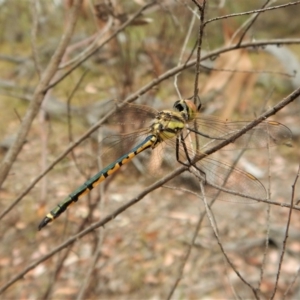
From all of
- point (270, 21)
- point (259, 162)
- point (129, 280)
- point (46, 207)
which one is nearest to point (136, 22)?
point (129, 280)

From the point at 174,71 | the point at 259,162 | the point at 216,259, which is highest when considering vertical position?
the point at 259,162

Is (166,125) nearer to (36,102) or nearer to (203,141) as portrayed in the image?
(203,141)

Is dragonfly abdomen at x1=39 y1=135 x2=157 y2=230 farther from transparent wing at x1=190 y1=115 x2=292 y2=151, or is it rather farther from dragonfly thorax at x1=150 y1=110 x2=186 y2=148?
transparent wing at x1=190 y1=115 x2=292 y2=151

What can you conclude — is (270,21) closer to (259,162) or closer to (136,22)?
(259,162)

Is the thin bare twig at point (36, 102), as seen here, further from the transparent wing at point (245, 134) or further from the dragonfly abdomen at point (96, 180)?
the transparent wing at point (245, 134)

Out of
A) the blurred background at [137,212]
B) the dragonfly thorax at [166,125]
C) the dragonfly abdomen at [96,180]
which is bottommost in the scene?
the dragonfly abdomen at [96,180]

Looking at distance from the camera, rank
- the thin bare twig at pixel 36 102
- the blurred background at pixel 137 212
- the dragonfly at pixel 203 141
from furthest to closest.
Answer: the blurred background at pixel 137 212, the thin bare twig at pixel 36 102, the dragonfly at pixel 203 141

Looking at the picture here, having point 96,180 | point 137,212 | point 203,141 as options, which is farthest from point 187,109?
point 137,212

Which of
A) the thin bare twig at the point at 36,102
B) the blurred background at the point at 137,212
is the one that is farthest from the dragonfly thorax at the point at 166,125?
the thin bare twig at the point at 36,102
